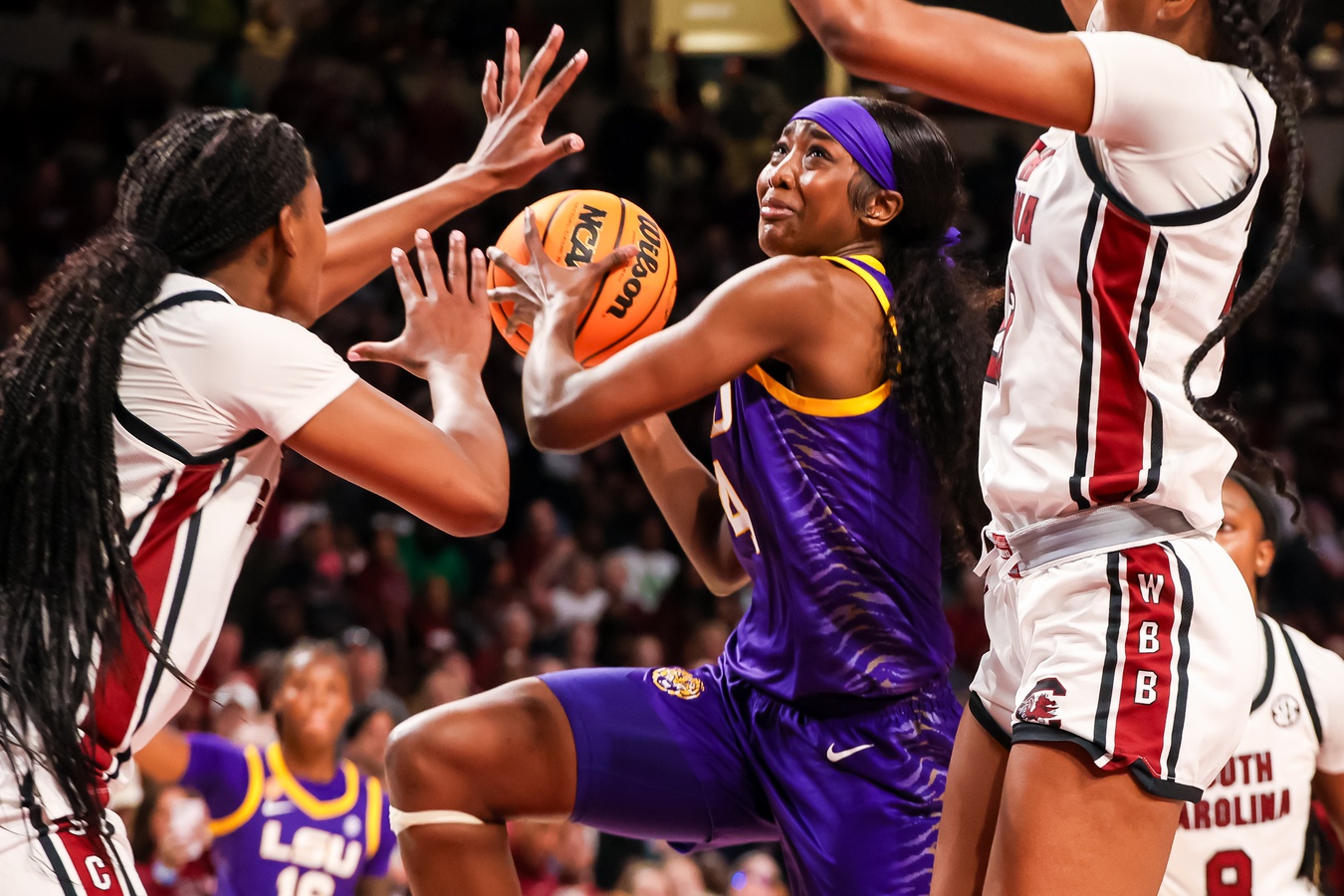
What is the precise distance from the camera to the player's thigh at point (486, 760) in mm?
2850

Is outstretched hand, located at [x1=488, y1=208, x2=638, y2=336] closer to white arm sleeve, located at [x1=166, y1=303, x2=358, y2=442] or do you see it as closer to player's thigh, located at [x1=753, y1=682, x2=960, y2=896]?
white arm sleeve, located at [x1=166, y1=303, x2=358, y2=442]

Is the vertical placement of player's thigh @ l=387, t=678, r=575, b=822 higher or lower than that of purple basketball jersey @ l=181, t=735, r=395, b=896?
higher

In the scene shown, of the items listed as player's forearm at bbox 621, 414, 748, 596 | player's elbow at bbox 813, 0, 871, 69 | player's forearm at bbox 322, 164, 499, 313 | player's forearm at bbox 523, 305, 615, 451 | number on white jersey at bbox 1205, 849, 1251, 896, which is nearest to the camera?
player's elbow at bbox 813, 0, 871, 69

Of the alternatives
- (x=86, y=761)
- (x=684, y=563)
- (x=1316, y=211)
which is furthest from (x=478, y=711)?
(x=1316, y=211)

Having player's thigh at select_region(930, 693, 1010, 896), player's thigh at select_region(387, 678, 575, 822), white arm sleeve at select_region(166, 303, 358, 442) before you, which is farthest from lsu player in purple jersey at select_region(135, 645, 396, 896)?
player's thigh at select_region(930, 693, 1010, 896)

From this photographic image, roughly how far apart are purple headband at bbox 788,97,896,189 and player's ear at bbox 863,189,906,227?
0.05ft

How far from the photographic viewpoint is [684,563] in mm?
9547

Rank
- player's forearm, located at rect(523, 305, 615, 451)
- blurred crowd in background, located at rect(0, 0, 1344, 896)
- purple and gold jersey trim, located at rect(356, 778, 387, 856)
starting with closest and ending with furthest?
player's forearm, located at rect(523, 305, 615, 451) → purple and gold jersey trim, located at rect(356, 778, 387, 856) → blurred crowd in background, located at rect(0, 0, 1344, 896)

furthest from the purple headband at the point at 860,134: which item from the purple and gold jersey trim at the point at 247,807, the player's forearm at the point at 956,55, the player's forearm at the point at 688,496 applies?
the purple and gold jersey trim at the point at 247,807

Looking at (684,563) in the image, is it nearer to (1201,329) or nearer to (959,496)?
(959,496)

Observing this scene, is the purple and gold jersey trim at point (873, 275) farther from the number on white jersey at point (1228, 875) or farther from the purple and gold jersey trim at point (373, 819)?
the purple and gold jersey trim at point (373, 819)

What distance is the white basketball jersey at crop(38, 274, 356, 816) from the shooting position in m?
2.33

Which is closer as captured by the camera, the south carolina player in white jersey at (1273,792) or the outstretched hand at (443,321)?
the outstretched hand at (443,321)

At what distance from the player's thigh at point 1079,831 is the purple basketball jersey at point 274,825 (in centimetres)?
316
